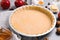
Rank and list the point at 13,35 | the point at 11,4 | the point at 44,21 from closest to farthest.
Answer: the point at 13,35
the point at 44,21
the point at 11,4

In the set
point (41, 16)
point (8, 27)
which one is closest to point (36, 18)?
point (41, 16)

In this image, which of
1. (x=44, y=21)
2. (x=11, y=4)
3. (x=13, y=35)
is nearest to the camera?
(x=13, y=35)

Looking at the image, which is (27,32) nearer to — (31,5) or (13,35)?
(13,35)

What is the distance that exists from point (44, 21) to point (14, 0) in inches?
10.5

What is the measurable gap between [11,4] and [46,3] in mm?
224

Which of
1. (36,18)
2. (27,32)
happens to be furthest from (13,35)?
(36,18)

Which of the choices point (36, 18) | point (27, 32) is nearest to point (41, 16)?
point (36, 18)

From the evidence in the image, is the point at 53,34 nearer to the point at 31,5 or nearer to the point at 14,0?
the point at 31,5

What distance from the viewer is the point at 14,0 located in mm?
1060

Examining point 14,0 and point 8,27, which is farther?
point 14,0

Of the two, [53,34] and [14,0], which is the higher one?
[14,0]

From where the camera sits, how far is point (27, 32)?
0.85 metres

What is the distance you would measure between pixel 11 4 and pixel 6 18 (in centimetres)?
15

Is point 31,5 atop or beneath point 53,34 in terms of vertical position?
atop
